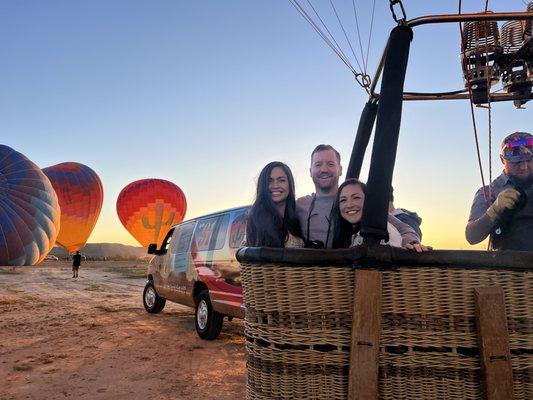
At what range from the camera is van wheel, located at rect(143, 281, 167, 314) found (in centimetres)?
927

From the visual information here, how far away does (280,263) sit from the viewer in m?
1.45

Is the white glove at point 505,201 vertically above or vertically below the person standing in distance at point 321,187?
below

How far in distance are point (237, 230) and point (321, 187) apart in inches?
137

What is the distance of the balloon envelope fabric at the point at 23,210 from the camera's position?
88.5 ft

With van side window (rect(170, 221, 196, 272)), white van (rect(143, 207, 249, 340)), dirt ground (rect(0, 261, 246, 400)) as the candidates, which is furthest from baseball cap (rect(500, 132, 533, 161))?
van side window (rect(170, 221, 196, 272))

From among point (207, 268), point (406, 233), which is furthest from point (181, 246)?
point (406, 233)

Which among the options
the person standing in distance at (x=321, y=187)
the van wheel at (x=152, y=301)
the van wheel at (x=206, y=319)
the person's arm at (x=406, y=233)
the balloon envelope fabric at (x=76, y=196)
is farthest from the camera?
the balloon envelope fabric at (x=76, y=196)

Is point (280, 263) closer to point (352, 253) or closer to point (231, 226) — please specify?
point (352, 253)

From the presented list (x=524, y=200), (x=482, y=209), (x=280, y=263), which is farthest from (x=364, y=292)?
(x=482, y=209)

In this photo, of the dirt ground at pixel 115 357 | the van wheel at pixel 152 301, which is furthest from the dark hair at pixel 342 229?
the van wheel at pixel 152 301

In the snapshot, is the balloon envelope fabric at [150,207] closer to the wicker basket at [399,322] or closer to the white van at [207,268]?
the white van at [207,268]

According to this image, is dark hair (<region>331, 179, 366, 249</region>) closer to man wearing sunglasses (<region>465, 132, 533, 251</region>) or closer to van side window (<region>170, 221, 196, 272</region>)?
man wearing sunglasses (<region>465, 132, 533, 251</region>)

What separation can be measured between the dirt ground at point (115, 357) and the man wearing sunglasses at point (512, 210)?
281 cm

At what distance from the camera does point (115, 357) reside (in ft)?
18.1
